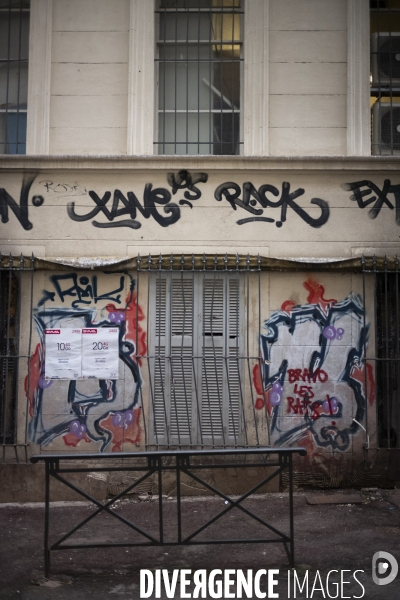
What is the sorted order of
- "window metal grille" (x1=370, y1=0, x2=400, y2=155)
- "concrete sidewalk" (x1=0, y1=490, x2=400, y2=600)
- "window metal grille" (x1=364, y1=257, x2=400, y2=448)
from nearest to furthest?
"concrete sidewalk" (x1=0, y1=490, x2=400, y2=600) < "window metal grille" (x1=364, y1=257, x2=400, y2=448) < "window metal grille" (x1=370, y1=0, x2=400, y2=155)

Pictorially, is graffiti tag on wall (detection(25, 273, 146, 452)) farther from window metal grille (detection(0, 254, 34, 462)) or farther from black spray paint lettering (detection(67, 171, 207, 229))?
black spray paint lettering (detection(67, 171, 207, 229))

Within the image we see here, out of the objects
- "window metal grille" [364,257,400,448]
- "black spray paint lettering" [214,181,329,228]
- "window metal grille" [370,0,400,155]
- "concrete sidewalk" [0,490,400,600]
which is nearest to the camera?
"concrete sidewalk" [0,490,400,600]

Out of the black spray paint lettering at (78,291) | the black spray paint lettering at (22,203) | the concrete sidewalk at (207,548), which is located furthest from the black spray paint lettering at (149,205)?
the concrete sidewalk at (207,548)

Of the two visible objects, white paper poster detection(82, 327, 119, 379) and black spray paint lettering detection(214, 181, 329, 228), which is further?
black spray paint lettering detection(214, 181, 329, 228)

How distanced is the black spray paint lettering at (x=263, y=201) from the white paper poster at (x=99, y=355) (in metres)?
2.21

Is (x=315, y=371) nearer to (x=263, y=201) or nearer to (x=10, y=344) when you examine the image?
(x=263, y=201)

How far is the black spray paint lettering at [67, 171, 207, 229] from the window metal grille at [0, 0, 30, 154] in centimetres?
135

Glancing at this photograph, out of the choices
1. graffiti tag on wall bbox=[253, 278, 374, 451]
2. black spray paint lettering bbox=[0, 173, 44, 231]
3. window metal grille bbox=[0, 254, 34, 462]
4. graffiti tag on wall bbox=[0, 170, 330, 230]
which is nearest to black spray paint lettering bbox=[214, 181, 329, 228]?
graffiti tag on wall bbox=[0, 170, 330, 230]

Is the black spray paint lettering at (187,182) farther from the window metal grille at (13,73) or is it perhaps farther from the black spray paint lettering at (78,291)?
the window metal grille at (13,73)

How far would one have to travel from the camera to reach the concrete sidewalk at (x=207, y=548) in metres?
5.38

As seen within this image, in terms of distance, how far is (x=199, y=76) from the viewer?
870 centimetres

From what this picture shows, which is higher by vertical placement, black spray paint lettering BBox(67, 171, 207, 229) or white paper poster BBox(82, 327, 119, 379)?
black spray paint lettering BBox(67, 171, 207, 229)

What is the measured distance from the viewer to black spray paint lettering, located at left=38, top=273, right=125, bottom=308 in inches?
322

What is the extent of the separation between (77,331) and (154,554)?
304cm
